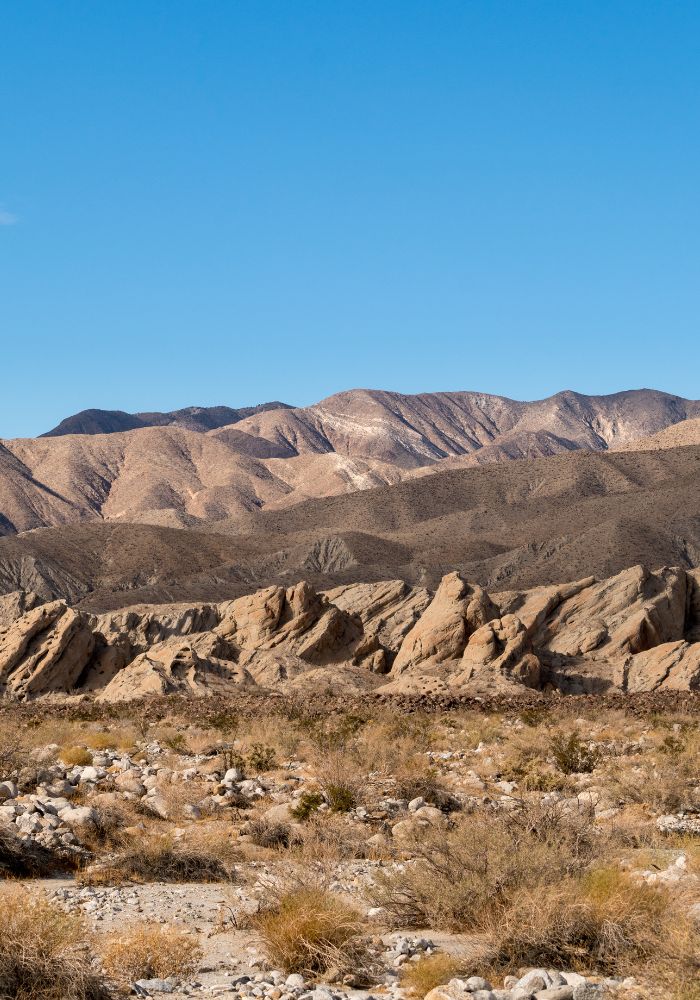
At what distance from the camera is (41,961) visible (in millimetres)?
6910

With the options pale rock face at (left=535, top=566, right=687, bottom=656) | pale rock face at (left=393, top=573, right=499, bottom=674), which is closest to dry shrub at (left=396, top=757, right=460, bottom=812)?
pale rock face at (left=393, top=573, right=499, bottom=674)

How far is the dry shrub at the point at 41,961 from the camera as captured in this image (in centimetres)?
681

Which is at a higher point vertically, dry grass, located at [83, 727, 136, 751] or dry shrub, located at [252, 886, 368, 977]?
dry shrub, located at [252, 886, 368, 977]

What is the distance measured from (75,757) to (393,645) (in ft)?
84.9

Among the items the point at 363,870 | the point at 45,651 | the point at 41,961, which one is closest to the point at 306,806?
the point at 363,870

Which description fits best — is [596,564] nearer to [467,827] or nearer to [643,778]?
[643,778]

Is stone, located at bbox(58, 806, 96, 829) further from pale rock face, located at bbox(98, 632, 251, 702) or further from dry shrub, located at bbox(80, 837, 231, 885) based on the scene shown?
pale rock face, located at bbox(98, 632, 251, 702)

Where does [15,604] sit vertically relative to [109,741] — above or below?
above

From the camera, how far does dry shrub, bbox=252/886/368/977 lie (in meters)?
7.94

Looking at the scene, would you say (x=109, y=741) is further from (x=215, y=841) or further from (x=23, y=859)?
(x=23, y=859)

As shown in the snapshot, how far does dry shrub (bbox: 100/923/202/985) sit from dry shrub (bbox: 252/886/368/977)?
1.92ft

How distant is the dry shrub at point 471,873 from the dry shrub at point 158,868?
6.10 feet

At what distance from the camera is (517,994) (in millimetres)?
7102

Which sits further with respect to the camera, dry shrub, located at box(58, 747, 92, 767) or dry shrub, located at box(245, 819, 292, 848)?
dry shrub, located at box(58, 747, 92, 767)
